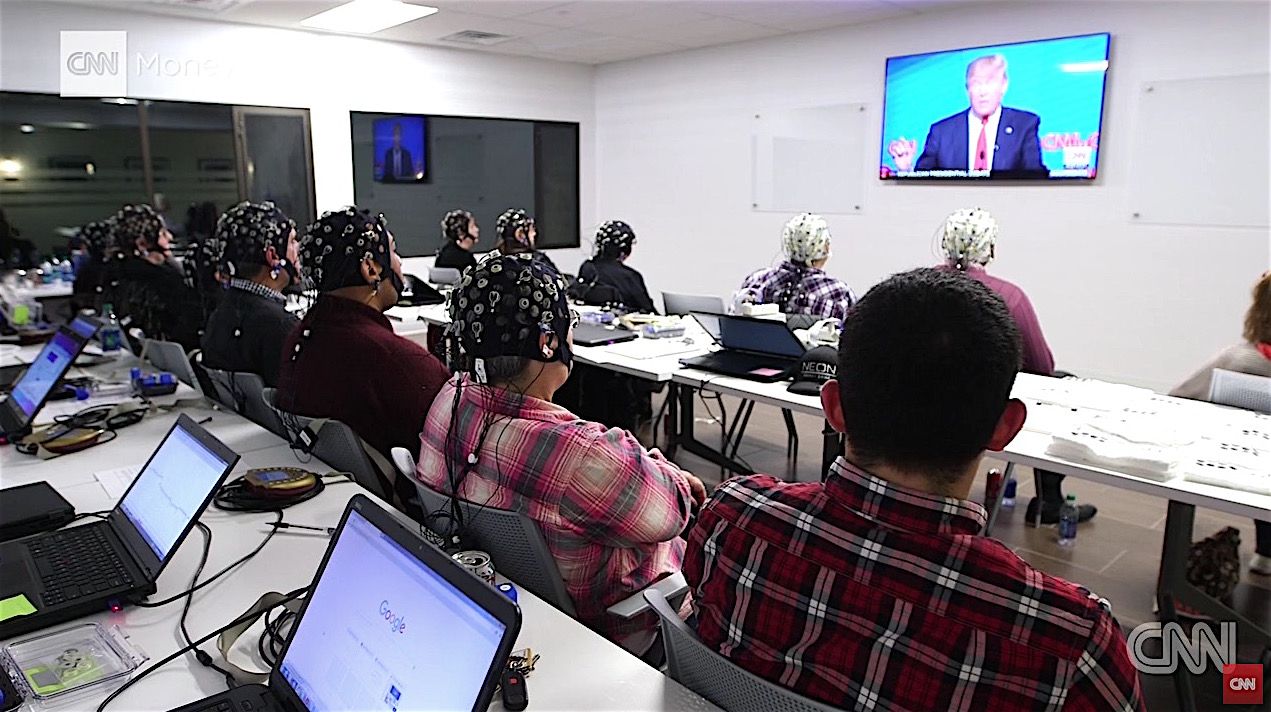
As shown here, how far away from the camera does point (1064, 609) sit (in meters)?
0.90

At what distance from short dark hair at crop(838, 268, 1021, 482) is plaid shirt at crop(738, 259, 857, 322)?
2991 millimetres

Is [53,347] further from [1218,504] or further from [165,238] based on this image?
[1218,504]

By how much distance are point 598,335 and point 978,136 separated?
354cm

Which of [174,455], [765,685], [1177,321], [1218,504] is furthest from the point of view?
[1177,321]

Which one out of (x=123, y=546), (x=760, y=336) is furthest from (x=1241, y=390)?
(x=123, y=546)

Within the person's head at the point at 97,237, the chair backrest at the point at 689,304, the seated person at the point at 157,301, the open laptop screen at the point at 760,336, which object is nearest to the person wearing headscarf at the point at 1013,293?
the open laptop screen at the point at 760,336

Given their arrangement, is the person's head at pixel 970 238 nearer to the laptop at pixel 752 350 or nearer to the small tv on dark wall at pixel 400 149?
the laptop at pixel 752 350

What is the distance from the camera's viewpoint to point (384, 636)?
0.99 meters

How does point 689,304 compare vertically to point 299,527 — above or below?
above

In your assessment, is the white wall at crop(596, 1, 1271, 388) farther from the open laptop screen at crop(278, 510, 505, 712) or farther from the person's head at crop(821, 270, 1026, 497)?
the open laptop screen at crop(278, 510, 505, 712)

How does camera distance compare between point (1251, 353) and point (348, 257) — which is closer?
point (348, 257)

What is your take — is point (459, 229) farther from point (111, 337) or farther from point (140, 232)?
point (111, 337)

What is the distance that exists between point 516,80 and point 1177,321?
238 inches

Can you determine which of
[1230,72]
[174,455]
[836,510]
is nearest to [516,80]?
[1230,72]
